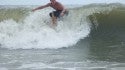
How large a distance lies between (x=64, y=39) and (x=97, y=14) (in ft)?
11.0

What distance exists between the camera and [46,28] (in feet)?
46.5

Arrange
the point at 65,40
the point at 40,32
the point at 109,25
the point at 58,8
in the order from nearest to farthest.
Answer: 1. the point at 65,40
2. the point at 58,8
3. the point at 40,32
4. the point at 109,25

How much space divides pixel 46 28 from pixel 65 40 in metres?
1.07

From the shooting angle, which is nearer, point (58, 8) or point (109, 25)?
point (58, 8)

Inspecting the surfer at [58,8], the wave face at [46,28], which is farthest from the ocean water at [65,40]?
the surfer at [58,8]

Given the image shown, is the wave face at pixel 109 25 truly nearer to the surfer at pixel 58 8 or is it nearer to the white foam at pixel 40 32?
the white foam at pixel 40 32

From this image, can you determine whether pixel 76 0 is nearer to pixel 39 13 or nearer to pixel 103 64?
pixel 39 13

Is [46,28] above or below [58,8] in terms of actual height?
below

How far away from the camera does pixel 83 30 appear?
14781mm

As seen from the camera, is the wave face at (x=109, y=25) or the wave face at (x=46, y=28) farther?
the wave face at (x=109, y=25)

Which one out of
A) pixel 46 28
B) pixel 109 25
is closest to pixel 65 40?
pixel 46 28

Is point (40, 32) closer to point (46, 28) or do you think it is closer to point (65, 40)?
point (46, 28)

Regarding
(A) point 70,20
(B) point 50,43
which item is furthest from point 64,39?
(A) point 70,20

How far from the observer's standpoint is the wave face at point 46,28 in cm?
1331
